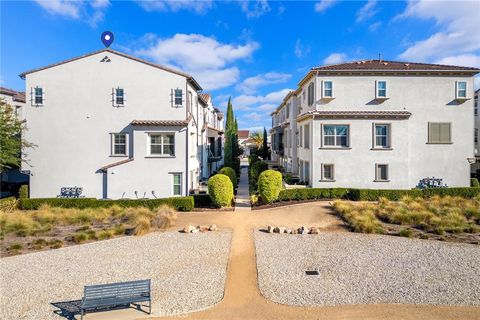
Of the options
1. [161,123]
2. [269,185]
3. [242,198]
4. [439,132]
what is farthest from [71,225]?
[439,132]

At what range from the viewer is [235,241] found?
16922mm

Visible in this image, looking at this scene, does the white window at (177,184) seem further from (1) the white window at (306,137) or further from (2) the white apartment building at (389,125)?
(1) the white window at (306,137)

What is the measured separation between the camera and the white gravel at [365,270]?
1064 cm

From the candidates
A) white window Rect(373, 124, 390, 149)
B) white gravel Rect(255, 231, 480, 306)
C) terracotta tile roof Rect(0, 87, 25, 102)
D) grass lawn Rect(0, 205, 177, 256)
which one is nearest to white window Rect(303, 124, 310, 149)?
white window Rect(373, 124, 390, 149)

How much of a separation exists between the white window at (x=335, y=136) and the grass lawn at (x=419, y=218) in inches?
260

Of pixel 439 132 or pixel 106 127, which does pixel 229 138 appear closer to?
pixel 106 127

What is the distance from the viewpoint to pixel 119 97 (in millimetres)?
27359

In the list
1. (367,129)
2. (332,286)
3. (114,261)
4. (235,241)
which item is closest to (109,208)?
(114,261)

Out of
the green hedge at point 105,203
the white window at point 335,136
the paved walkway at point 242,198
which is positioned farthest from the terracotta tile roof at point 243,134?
the green hedge at point 105,203

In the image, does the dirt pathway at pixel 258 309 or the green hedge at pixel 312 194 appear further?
the green hedge at pixel 312 194

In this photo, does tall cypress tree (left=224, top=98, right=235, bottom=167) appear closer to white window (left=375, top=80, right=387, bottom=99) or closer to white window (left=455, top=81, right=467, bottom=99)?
white window (left=375, top=80, right=387, bottom=99)

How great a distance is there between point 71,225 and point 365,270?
18157mm

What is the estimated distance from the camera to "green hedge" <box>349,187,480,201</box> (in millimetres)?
25938

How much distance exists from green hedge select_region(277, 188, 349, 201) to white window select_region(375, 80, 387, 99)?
374 inches
